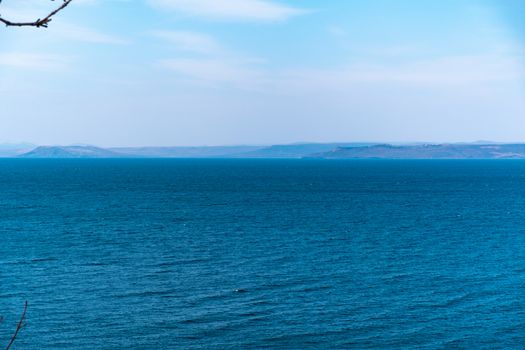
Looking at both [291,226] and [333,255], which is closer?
[333,255]

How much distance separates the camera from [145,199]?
116 m

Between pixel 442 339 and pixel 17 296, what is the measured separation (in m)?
26.6

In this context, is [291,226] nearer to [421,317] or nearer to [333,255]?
[333,255]

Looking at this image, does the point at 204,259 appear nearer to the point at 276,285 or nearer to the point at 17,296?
the point at 276,285

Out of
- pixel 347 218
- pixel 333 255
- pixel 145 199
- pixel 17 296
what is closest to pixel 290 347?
pixel 17 296

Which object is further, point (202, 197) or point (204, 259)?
point (202, 197)

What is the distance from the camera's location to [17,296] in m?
38.8

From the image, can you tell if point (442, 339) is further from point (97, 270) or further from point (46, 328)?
point (97, 270)

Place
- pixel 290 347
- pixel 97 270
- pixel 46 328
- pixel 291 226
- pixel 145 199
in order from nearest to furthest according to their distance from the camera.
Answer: pixel 290 347 < pixel 46 328 < pixel 97 270 < pixel 291 226 < pixel 145 199

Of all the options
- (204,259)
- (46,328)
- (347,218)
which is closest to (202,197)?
(347,218)

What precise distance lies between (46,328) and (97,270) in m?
13.6

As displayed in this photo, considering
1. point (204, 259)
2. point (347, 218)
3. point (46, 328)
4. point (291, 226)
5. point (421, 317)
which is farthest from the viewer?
point (347, 218)

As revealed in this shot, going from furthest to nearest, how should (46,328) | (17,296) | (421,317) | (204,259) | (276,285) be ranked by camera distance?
1. (204,259)
2. (276,285)
3. (17,296)
4. (421,317)
5. (46,328)

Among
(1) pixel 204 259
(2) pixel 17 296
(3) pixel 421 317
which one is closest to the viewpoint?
(3) pixel 421 317
